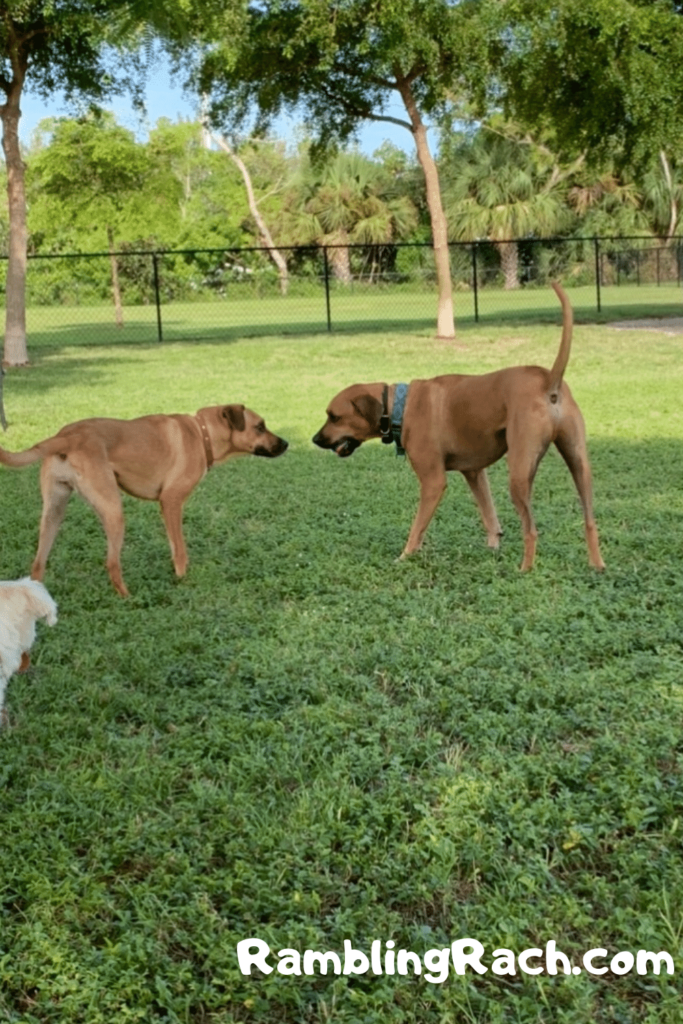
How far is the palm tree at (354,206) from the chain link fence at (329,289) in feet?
12.2

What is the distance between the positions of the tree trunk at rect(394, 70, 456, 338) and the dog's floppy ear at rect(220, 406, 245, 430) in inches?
668

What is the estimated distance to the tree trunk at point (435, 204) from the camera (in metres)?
22.8

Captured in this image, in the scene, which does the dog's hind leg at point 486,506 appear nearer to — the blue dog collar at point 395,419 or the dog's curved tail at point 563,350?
the blue dog collar at point 395,419

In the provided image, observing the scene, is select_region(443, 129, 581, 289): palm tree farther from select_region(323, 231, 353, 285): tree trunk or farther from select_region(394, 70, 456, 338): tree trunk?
select_region(394, 70, 456, 338): tree trunk

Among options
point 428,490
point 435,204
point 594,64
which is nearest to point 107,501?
point 428,490

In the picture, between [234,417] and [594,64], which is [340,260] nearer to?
[594,64]

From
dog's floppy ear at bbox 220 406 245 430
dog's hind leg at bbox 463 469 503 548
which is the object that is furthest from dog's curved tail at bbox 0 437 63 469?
dog's hind leg at bbox 463 469 503 548

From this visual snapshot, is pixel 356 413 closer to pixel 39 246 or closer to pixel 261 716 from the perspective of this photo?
pixel 261 716

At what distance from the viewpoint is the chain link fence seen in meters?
30.8

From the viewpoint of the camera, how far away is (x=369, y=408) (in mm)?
6539

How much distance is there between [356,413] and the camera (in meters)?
6.57

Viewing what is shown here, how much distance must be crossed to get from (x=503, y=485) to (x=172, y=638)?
13.6 feet

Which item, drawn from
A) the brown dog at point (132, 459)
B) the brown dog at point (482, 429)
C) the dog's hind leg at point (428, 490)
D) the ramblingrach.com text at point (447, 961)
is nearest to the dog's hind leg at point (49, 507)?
the brown dog at point (132, 459)

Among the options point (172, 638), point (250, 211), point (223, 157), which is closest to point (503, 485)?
point (172, 638)
